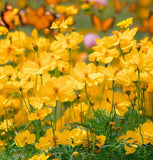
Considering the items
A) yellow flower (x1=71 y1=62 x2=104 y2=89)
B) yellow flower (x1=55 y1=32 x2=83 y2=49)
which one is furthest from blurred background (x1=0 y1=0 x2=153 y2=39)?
yellow flower (x1=71 y1=62 x2=104 y2=89)

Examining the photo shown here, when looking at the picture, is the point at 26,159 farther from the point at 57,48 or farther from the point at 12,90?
the point at 57,48

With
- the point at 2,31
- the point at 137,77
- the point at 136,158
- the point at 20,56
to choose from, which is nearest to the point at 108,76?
the point at 137,77

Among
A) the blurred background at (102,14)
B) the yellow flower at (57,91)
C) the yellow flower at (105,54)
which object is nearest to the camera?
the yellow flower at (57,91)

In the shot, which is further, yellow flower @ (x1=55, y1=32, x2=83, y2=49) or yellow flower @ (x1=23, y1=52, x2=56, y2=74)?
yellow flower @ (x1=55, y1=32, x2=83, y2=49)

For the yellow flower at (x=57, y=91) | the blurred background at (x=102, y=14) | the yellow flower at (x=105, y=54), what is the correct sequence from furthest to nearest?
1. the blurred background at (x=102, y=14)
2. the yellow flower at (x=105, y=54)
3. the yellow flower at (x=57, y=91)

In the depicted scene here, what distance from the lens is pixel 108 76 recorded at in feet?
2.62

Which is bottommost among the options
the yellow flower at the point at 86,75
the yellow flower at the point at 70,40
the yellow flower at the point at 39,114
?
the yellow flower at the point at 39,114

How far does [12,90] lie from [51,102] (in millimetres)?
152

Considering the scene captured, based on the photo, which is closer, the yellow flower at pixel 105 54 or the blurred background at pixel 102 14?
the yellow flower at pixel 105 54

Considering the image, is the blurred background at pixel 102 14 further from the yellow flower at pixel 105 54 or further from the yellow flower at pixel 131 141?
the yellow flower at pixel 131 141

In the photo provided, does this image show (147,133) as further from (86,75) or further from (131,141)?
(86,75)

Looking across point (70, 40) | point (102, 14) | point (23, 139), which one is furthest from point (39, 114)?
point (102, 14)

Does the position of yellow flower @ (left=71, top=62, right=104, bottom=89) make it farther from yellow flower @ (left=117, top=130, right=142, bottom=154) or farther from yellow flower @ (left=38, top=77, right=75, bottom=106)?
yellow flower @ (left=117, top=130, right=142, bottom=154)

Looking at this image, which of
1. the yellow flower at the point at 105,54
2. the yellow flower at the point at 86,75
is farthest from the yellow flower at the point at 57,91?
the yellow flower at the point at 105,54
